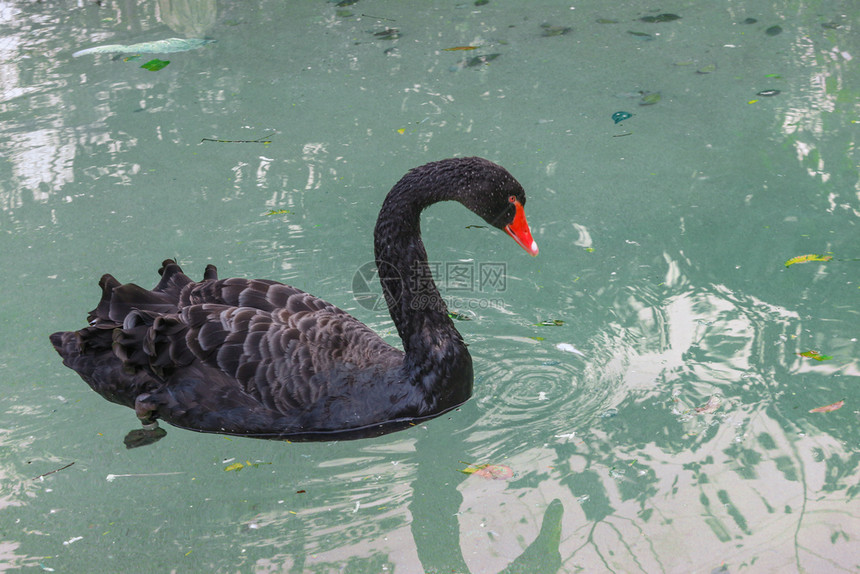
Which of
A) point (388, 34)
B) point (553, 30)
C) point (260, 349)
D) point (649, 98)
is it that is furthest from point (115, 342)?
point (553, 30)

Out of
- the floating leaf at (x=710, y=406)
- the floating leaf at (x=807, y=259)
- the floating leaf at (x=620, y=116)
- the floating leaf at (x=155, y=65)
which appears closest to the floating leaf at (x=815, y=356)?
the floating leaf at (x=710, y=406)

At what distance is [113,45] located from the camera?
232 inches

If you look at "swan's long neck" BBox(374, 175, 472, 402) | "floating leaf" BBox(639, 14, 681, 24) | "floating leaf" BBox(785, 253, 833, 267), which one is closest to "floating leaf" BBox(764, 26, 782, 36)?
"floating leaf" BBox(639, 14, 681, 24)

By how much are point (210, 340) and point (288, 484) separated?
520 mm

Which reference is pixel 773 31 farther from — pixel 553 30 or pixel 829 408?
pixel 829 408

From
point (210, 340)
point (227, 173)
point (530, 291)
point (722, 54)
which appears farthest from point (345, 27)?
point (210, 340)

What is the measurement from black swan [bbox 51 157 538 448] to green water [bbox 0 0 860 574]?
89mm

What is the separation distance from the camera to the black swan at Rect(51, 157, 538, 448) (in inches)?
104

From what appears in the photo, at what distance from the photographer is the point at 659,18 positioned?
580 cm

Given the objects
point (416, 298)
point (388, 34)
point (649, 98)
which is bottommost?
point (416, 298)

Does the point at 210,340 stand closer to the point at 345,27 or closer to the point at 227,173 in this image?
the point at 227,173

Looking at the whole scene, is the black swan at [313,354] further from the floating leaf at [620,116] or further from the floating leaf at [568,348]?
the floating leaf at [620,116]

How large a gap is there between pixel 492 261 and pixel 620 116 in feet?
4.94

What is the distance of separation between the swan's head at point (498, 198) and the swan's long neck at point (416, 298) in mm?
98
